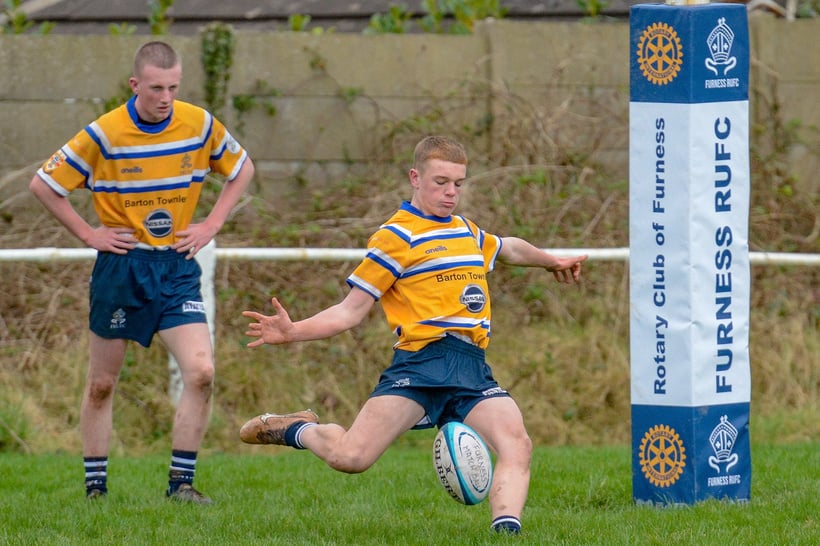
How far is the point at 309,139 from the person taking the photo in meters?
12.0

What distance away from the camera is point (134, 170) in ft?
21.4

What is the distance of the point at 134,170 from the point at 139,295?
2.07 ft

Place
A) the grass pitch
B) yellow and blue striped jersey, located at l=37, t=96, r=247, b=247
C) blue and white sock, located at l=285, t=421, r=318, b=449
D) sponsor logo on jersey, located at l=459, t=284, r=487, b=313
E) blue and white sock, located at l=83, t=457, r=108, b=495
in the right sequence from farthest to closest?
blue and white sock, located at l=83, t=457, r=108, b=495
yellow and blue striped jersey, located at l=37, t=96, r=247, b=247
blue and white sock, located at l=285, t=421, r=318, b=449
sponsor logo on jersey, located at l=459, t=284, r=487, b=313
the grass pitch

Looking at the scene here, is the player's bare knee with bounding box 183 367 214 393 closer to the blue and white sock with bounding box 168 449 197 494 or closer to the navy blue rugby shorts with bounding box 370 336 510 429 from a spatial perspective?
the blue and white sock with bounding box 168 449 197 494

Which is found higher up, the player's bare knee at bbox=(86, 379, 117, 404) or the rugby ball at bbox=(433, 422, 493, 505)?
the player's bare knee at bbox=(86, 379, 117, 404)

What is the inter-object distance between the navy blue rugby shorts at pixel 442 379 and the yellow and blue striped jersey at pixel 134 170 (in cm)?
159

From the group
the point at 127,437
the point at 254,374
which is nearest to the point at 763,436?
the point at 254,374

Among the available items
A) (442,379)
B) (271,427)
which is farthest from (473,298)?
(271,427)

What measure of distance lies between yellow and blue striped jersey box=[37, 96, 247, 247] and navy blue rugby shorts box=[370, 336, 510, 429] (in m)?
1.59

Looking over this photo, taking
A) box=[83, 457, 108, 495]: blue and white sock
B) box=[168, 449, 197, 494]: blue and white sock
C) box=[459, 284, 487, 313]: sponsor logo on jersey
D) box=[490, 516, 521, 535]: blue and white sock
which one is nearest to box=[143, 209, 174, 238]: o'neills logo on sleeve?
box=[168, 449, 197, 494]: blue and white sock

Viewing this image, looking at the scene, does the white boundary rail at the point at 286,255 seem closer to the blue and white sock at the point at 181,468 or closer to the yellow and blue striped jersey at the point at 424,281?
the blue and white sock at the point at 181,468

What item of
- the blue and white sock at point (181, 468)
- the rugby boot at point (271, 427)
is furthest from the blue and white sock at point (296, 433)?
the blue and white sock at point (181, 468)

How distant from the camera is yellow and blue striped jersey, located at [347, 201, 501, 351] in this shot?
5.72 m

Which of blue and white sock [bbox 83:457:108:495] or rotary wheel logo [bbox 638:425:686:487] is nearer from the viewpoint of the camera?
rotary wheel logo [bbox 638:425:686:487]
